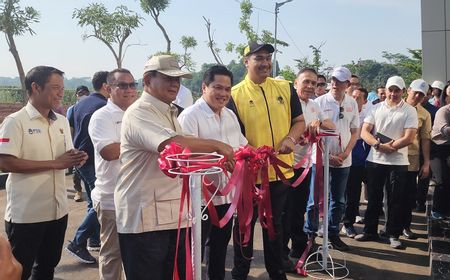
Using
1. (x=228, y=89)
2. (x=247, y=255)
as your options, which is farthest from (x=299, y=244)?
A: (x=228, y=89)

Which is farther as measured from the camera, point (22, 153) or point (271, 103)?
point (271, 103)

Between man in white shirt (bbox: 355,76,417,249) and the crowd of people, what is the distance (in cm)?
1

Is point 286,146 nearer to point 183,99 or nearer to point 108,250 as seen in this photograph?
point 108,250

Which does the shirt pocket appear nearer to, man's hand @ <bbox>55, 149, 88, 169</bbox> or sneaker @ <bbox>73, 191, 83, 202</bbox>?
man's hand @ <bbox>55, 149, 88, 169</bbox>

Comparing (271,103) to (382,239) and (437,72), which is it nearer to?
(382,239)

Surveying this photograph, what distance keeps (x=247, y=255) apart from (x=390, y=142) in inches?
85.2

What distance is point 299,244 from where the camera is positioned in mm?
4629

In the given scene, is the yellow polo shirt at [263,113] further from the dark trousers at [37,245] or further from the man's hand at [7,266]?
the man's hand at [7,266]

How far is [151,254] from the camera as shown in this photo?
2355mm

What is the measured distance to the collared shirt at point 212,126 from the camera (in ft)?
10.7

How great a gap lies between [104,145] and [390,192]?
334 cm

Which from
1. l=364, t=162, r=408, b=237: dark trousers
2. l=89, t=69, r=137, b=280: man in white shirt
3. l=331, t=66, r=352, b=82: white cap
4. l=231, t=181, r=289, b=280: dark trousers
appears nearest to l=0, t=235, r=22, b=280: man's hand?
l=89, t=69, r=137, b=280: man in white shirt

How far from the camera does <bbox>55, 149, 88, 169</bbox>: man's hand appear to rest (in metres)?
2.86

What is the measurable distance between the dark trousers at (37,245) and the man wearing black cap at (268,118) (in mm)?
1417
